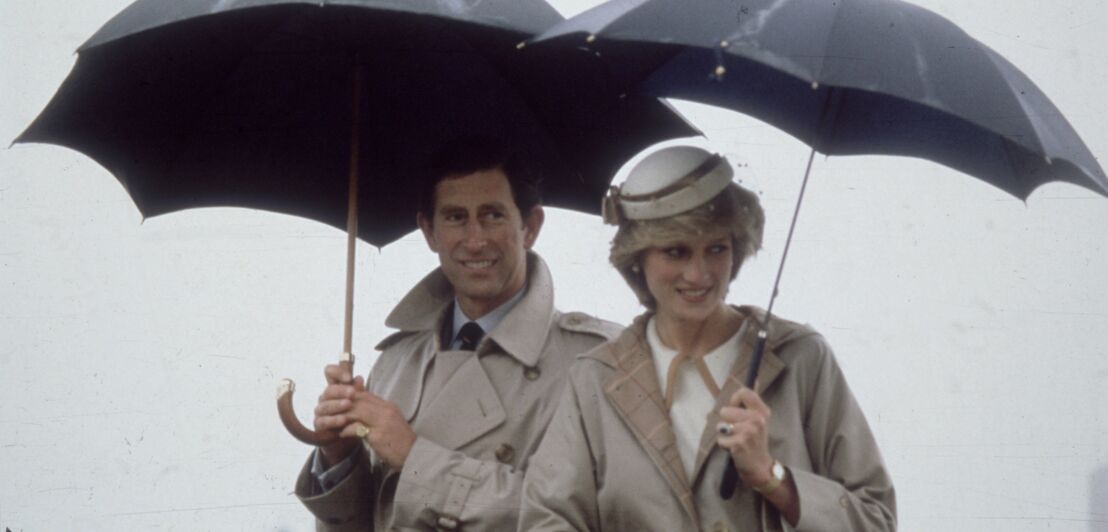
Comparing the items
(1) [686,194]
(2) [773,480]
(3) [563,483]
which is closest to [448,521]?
(3) [563,483]

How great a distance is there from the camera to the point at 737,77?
486cm

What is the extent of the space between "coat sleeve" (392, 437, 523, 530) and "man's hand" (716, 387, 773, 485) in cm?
86

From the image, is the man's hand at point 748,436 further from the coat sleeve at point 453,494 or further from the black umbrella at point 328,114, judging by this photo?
the black umbrella at point 328,114

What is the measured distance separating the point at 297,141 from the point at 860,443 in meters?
2.28

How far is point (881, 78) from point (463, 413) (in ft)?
5.88

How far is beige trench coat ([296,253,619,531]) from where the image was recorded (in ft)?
15.4

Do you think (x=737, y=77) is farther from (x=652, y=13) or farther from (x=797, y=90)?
(x=652, y=13)

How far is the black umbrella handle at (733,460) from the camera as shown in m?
4.14

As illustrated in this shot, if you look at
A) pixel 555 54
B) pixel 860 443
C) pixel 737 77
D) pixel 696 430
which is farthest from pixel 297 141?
pixel 860 443

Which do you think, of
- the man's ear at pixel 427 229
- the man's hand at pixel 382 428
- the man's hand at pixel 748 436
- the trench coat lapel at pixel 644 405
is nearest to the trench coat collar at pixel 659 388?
the trench coat lapel at pixel 644 405

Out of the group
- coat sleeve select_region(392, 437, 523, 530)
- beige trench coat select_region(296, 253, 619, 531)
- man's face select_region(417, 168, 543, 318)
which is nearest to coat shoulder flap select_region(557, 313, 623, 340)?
beige trench coat select_region(296, 253, 619, 531)

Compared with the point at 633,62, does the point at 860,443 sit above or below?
below

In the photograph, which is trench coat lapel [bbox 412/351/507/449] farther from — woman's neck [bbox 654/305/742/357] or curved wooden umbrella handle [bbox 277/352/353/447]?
woman's neck [bbox 654/305/742/357]

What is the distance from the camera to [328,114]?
5465 mm
